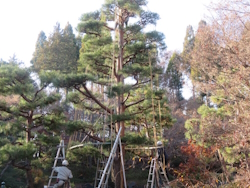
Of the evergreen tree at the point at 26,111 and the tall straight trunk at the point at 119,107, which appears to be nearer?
the evergreen tree at the point at 26,111

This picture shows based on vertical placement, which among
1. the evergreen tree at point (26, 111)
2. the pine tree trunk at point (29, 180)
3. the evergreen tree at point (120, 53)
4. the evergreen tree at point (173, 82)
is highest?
the evergreen tree at point (173, 82)

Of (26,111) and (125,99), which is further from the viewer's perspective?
(125,99)

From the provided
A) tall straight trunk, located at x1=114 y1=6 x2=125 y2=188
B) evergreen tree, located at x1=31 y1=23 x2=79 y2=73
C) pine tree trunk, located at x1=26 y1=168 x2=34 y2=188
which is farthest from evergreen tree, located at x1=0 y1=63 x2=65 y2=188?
evergreen tree, located at x1=31 y1=23 x2=79 y2=73

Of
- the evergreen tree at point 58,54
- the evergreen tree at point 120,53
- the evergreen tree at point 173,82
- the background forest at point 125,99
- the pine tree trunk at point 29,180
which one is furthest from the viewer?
the evergreen tree at point 173,82

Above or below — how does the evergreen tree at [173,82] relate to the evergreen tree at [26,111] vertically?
above

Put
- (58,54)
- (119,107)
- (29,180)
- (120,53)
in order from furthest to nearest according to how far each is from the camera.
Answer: (58,54) → (120,53) → (119,107) → (29,180)

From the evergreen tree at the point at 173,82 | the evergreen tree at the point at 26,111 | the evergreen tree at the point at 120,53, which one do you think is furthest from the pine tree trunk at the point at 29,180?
the evergreen tree at the point at 173,82

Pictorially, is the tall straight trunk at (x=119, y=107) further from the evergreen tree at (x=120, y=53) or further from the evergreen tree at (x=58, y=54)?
the evergreen tree at (x=58, y=54)

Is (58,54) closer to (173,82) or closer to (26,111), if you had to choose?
(173,82)

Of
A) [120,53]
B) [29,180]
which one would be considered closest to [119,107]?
[120,53]

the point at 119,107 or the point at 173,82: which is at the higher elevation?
the point at 173,82

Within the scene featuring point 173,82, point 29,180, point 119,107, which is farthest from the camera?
point 173,82

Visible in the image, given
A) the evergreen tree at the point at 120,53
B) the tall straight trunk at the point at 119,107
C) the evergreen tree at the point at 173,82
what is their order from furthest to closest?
the evergreen tree at the point at 173,82 → the evergreen tree at the point at 120,53 → the tall straight trunk at the point at 119,107

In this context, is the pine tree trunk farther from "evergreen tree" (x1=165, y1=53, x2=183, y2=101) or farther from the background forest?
"evergreen tree" (x1=165, y1=53, x2=183, y2=101)
